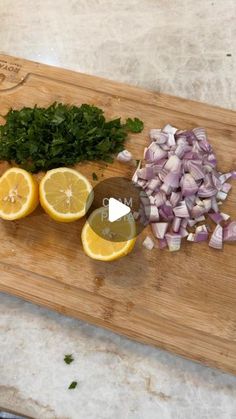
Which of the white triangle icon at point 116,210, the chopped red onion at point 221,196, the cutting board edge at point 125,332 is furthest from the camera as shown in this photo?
the chopped red onion at point 221,196

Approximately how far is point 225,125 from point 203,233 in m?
0.53

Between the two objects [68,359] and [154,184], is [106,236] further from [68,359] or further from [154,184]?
[68,359]

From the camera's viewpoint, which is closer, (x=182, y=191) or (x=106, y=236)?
(x=106, y=236)

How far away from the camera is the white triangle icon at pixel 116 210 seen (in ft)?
5.82

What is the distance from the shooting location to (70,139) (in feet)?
6.26

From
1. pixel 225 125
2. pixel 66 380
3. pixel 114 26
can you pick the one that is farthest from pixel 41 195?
pixel 114 26

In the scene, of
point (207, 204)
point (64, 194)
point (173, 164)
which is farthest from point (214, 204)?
point (64, 194)

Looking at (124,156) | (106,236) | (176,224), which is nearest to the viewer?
(106,236)

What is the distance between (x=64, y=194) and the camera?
1785 millimetres

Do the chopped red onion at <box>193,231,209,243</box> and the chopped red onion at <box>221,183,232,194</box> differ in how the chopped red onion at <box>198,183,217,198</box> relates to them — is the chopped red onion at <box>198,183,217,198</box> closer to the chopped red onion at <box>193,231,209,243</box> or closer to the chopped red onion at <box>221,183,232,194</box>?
the chopped red onion at <box>221,183,232,194</box>

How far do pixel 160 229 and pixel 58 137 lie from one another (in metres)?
0.59

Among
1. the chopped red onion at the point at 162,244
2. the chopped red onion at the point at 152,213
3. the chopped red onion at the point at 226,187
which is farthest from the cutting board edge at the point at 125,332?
the chopped red onion at the point at 226,187

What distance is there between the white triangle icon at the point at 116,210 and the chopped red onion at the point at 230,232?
1.36ft

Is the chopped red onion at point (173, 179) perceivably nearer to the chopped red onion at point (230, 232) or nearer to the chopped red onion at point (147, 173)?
the chopped red onion at point (147, 173)
